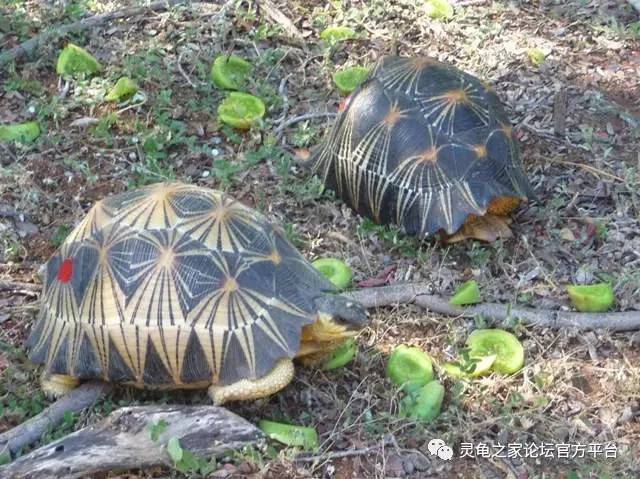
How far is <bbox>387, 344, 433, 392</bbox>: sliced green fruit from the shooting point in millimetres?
3666

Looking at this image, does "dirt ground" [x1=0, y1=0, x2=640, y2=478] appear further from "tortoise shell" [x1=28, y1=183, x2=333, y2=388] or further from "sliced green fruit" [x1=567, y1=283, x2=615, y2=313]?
"tortoise shell" [x1=28, y1=183, x2=333, y2=388]

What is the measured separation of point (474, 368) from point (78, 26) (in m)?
3.56

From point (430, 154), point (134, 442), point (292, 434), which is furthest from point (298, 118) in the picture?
point (134, 442)

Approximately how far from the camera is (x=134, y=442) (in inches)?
123

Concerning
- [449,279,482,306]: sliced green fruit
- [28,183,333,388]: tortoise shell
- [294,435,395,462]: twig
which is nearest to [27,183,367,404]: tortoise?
[28,183,333,388]: tortoise shell

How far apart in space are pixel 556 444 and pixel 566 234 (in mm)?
1348

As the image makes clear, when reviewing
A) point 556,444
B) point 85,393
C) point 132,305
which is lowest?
point 556,444

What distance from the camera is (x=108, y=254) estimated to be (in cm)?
338

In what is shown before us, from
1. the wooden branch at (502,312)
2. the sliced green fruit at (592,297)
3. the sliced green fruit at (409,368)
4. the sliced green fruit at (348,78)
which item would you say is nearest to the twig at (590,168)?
the sliced green fruit at (592,297)

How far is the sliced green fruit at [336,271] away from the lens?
412cm

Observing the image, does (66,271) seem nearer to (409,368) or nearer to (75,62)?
(409,368)

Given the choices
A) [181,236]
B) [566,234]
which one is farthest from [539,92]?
[181,236]

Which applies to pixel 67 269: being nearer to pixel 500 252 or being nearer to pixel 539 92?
pixel 500 252

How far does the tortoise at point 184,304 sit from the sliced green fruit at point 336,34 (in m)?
2.69
